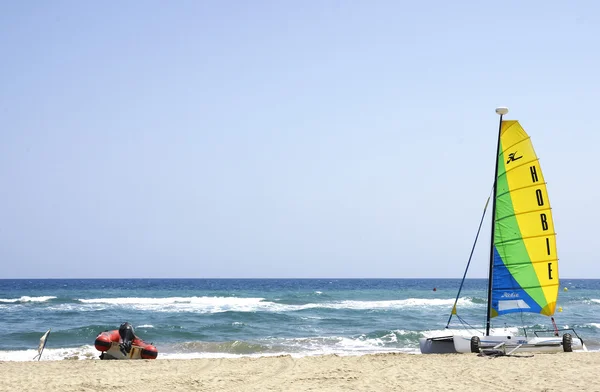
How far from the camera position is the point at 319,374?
11773mm

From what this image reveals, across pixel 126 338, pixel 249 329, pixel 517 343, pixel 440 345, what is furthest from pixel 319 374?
pixel 249 329

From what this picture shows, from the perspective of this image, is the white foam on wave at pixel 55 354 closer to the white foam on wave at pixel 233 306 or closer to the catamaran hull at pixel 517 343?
the catamaran hull at pixel 517 343

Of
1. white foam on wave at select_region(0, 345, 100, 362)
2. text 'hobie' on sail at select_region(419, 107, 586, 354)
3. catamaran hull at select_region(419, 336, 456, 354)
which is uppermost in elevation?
text 'hobie' on sail at select_region(419, 107, 586, 354)

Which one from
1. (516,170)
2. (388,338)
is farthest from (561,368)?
(388,338)

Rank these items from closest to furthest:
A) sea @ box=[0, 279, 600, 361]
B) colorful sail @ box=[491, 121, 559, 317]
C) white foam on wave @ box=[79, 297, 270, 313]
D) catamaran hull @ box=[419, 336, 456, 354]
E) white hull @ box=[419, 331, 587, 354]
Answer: colorful sail @ box=[491, 121, 559, 317]
white hull @ box=[419, 331, 587, 354]
catamaran hull @ box=[419, 336, 456, 354]
sea @ box=[0, 279, 600, 361]
white foam on wave @ box=[79, 297, 270, 313]

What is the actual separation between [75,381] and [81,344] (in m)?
8.28

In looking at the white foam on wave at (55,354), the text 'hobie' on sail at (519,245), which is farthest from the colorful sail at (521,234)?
the white foam on wave at (55,354)

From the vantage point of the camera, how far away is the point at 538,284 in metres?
14.0

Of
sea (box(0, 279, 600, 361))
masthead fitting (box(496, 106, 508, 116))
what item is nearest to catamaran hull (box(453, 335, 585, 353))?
sea (box(0, 279, 600, 361))

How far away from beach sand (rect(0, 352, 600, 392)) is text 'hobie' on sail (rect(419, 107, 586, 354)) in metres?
0.54

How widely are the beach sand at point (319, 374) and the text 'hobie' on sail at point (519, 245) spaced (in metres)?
0.54

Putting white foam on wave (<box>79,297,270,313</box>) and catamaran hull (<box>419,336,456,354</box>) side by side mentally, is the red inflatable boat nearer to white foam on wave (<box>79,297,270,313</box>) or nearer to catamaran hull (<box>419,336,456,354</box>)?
catamaran hull (<box>419,336,456,354</box>)

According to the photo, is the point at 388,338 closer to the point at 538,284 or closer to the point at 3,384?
the point at 538,284

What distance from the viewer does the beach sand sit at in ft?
34.4
